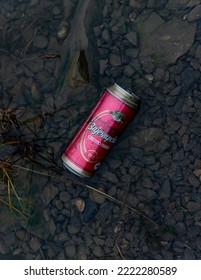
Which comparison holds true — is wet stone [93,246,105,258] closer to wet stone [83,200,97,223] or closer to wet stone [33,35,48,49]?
wet stone [83,200,97,223]

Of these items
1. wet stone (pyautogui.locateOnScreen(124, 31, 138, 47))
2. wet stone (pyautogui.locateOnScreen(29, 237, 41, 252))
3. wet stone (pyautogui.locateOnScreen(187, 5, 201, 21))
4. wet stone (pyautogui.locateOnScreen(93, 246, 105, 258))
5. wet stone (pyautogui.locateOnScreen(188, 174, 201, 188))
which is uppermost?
wet stone (pyautogui.locateOnScreen(187, 5, 201, 21))

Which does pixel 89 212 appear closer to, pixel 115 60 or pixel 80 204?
pixel 80 204

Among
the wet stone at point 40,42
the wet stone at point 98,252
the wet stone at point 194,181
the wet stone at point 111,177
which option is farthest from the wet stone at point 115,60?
the wet stone at point 98,252

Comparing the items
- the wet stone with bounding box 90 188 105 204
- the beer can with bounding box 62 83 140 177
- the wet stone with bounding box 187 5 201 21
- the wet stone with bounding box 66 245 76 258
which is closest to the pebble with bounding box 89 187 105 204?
the wet stone with bounding box 90 188 105 204

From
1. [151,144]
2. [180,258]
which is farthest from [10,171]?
[180,258]

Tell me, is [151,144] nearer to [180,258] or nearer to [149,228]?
[149,228]

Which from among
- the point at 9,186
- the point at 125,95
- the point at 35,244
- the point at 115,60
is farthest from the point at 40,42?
the point at 35,244

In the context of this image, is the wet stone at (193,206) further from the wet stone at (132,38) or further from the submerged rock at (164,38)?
the wet stone at (132,38)
